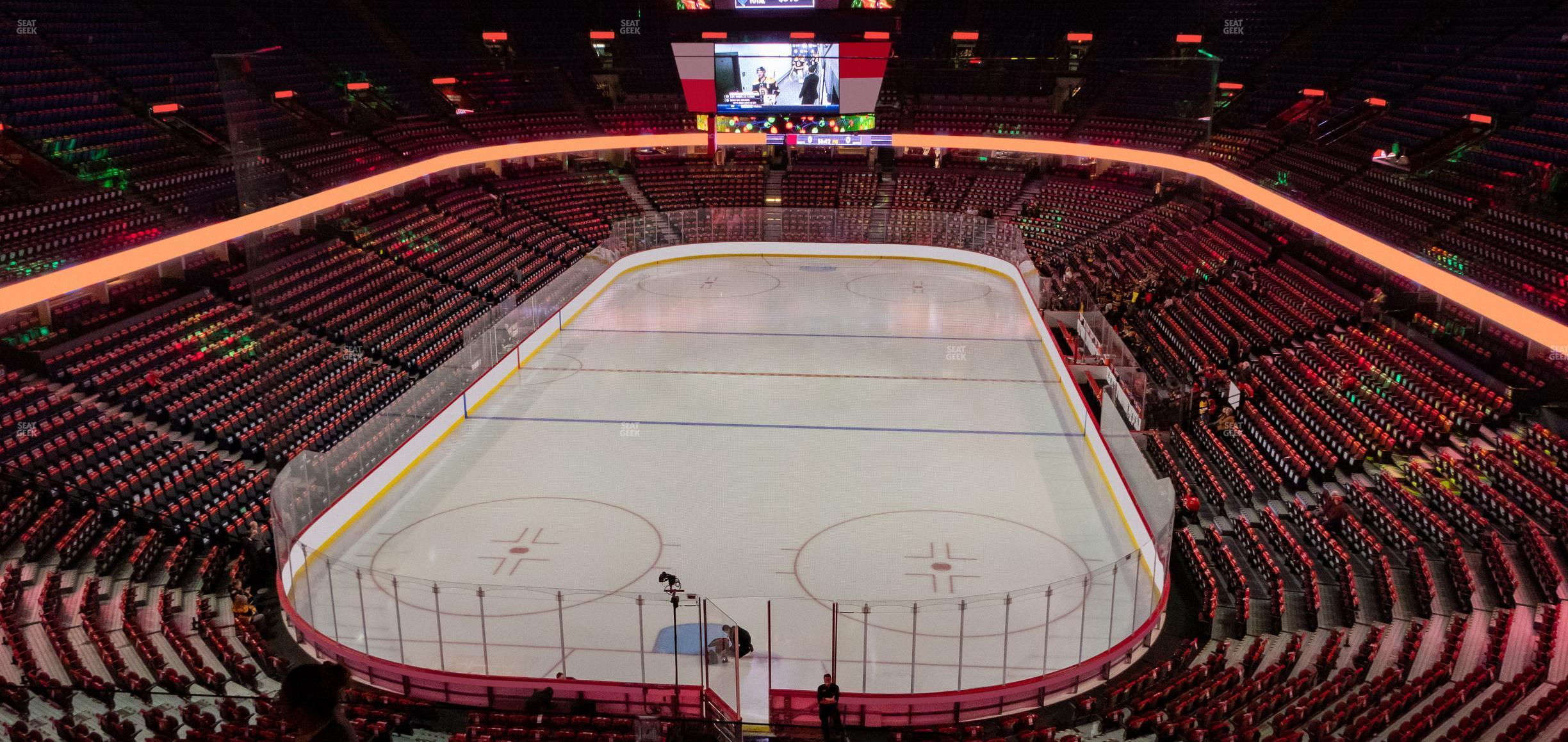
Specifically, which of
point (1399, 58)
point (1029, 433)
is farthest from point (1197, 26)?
point (1029, 433)

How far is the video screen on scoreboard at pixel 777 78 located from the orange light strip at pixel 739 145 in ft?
30.5

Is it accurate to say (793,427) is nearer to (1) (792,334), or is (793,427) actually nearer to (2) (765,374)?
(2) (765,374)

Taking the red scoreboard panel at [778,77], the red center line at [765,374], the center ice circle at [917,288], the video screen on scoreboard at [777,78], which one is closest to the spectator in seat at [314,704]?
the red center line at [765,374]

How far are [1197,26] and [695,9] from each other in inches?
816

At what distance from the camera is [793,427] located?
60.1 ft

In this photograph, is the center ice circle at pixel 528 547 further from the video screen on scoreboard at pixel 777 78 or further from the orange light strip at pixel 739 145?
the video screen on scoreboard at pixel 777 78

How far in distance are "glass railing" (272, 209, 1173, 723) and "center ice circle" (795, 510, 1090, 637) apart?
252 millimetres

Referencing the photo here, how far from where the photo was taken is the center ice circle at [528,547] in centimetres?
1298

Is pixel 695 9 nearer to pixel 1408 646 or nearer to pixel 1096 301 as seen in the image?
pixel 1096 301

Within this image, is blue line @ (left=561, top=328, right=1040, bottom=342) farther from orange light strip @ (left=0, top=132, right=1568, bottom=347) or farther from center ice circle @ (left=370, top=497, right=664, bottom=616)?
center ice circle @ (left=370, top=497, right=664, bottom=616)

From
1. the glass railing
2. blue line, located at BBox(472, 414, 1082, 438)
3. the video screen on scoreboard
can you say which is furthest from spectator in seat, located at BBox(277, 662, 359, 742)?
the video screen on scoreboard

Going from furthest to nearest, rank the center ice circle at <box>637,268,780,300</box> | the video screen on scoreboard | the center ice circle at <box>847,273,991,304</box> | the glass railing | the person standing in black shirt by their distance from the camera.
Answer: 1. the center ice circle at <box>637,268,780,300</box>
2. the center ice circle at <box>847,273,991,304</box>
3. the video screen on scoreboard
4. the glass railing
5. the person standing in black shirt

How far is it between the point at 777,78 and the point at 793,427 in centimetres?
1022

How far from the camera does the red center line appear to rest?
20.9m
